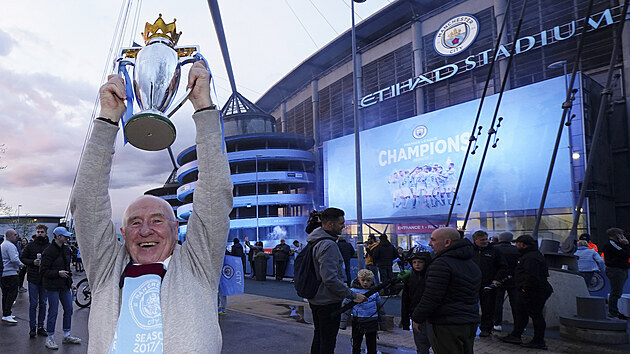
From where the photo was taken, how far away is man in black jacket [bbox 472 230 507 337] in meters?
7.50

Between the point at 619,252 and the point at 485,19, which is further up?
the point at 485,19

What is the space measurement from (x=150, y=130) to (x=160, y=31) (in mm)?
653

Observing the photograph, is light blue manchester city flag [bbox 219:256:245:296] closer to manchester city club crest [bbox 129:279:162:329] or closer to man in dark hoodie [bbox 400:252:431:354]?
man in dark hoodie [bbox 400:252:431:354]

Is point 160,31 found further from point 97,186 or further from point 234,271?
point 234,271

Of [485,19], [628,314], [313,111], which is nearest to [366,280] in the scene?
[628,314]

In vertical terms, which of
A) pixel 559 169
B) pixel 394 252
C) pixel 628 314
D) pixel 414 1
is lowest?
pixel 628 314

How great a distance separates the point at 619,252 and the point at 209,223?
962cm

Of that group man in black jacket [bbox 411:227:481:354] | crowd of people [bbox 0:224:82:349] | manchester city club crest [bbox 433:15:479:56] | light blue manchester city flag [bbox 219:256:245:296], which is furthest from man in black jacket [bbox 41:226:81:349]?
manchester city club crest [bbox 433:15:479:56]

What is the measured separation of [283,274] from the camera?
18344 mm

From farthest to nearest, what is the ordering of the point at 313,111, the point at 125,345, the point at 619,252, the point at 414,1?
the point at 313,111 < the point at 414,1 < the point at 619,252 < the point at 125,345

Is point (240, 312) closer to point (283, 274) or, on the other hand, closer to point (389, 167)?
point (283, 274)

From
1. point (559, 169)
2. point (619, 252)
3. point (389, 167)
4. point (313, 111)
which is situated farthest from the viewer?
point (313, 111)

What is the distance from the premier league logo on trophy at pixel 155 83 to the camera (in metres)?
1.74

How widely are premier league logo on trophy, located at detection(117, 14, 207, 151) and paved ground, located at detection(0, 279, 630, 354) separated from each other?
526 centimetres
